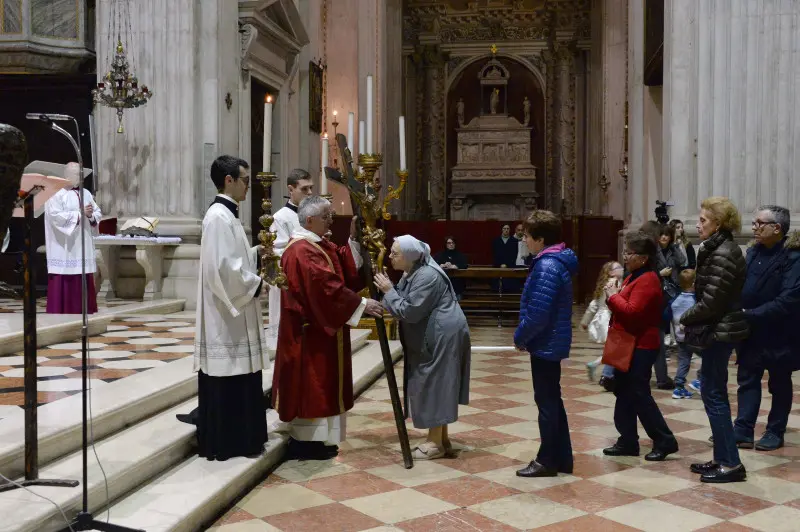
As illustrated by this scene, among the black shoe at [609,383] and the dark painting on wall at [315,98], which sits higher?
the dark painting on wall at [315,98]

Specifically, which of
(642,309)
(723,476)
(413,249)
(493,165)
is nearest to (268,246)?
(413,249)

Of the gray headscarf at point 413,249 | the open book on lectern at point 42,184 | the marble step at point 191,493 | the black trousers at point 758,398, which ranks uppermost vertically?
the open book on lectern at point 42,184

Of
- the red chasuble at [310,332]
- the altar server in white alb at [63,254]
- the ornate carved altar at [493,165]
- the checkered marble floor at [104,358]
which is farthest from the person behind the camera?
the ornate carved altar at [493,165]

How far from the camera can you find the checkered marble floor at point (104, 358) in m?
5.41

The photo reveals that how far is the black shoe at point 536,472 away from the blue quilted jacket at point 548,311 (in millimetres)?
610

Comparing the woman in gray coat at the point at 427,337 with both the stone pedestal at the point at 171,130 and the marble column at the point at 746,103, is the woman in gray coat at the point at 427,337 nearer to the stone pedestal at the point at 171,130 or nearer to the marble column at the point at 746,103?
the marble column at the point at 746,103

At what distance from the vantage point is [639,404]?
5.08 metres

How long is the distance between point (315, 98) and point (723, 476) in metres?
12.0

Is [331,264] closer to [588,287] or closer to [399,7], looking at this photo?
[588,287]

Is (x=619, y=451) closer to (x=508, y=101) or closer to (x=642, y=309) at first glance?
(x=642, y=309)

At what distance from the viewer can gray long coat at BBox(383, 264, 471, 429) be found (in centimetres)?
503

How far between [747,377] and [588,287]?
1141 centimetres

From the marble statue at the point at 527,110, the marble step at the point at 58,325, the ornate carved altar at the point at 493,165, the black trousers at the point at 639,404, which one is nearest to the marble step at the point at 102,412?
the marble step at the point at 58,325

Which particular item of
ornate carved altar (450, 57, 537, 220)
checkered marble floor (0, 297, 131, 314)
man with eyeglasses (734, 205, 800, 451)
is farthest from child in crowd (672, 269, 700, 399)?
ornate carved altar (450, 57, 537, 220)
